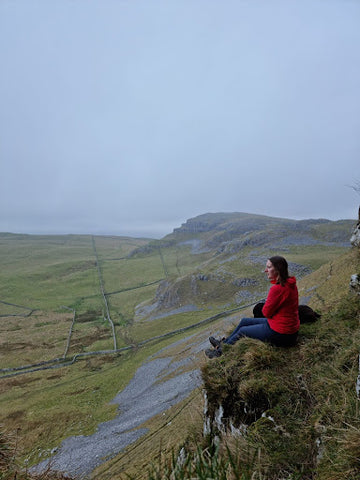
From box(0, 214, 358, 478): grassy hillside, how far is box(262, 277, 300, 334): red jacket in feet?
10.8

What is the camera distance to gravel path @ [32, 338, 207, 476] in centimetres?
1037

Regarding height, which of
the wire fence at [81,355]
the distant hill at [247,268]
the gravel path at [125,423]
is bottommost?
the wire fence at [81,355]

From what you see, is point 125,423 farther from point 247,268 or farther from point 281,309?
point 247,268

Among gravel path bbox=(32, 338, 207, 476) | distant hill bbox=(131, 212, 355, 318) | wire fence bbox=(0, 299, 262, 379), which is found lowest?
wire fence bbox=(0, 299, 262, 379)

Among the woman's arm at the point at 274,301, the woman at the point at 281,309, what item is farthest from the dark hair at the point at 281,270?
the woman's arm at the point at 274,301

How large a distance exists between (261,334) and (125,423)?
11.7m

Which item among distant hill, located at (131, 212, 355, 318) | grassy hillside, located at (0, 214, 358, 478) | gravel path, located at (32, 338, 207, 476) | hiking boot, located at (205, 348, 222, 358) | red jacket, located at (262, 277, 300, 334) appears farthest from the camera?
distant hill, located at (131, 212, 355, 318)

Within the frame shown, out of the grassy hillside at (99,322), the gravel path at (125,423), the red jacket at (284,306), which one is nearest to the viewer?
the red jacket at (284,306)

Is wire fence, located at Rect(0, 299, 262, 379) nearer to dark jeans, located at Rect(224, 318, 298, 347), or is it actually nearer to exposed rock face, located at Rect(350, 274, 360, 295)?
exposed rock face, located at Rect(350, 274, 360, 295)

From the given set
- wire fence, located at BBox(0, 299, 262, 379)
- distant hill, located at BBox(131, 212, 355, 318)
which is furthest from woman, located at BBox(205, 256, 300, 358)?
distant hill, located at BBox(131, 212, 355, 318)

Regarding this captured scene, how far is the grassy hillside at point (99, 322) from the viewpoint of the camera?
1633 cm

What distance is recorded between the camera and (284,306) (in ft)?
18.7

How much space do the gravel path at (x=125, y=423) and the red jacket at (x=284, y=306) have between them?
3.26 metres

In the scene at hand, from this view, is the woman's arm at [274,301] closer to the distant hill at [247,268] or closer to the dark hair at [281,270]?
the dark hair at [281,270]
